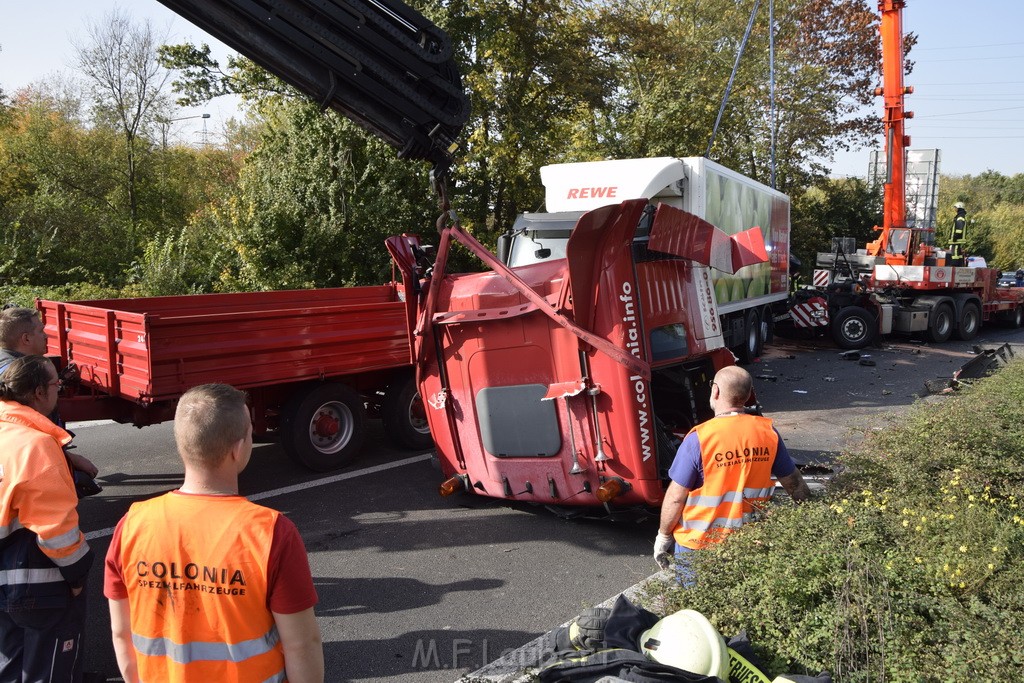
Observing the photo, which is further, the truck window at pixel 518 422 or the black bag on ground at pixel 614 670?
the truck window at pixel 518 422

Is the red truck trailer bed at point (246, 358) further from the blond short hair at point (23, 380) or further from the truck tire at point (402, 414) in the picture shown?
the blond short hair at point (23, 380)

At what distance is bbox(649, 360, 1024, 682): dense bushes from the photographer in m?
2.88

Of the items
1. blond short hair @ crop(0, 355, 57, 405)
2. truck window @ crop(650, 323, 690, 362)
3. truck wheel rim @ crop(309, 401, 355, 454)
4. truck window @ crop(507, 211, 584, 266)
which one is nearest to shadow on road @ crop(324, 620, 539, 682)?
blond short hair @ crop(0, 355, 57, 405)

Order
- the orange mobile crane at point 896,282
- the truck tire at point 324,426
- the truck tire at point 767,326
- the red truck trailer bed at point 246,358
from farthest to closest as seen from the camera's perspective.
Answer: the orange mobile crane at point 896,282
the truck tire at point 767,326
the truck tire at point 324,426
the red truck trailer bed at point 246,358

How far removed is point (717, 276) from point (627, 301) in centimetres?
719

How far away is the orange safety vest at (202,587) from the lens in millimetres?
1964

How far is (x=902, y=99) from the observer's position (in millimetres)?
17812

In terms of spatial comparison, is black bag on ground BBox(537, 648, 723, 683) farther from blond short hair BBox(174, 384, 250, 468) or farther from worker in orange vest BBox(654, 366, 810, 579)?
blond short hair BBox(174, 384, 250, 468)

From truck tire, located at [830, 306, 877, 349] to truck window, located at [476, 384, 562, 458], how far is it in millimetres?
12594

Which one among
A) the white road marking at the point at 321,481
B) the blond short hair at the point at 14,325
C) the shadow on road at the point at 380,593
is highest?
the blond short hair at the point at 14,325

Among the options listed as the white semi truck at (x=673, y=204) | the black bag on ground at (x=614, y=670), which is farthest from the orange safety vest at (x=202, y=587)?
the white semi truck at (x=673, y=204)

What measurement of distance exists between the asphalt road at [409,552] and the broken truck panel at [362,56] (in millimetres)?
2955

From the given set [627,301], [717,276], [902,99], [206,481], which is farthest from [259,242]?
[902,99]

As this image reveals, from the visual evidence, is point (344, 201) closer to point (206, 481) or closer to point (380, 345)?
point (380, 345)
